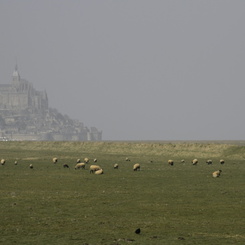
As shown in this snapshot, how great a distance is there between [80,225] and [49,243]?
3882 mm

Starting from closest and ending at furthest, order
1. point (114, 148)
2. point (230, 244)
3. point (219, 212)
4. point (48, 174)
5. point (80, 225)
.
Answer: point (230, 244) < point (80, 225) < point (219, 212) < point (48, 174) < point (114, 148)

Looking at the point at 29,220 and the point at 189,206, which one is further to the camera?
the point at 189,206

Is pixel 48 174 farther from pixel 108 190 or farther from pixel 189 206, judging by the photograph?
pixel 189 206

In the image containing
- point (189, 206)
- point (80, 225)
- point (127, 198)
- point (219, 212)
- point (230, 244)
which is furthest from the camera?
point (127, 198)

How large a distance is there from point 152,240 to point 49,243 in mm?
3775

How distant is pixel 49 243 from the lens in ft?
79.3

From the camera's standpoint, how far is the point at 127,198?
37.0 meters

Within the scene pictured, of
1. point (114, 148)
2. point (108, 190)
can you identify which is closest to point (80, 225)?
point (108, 190)

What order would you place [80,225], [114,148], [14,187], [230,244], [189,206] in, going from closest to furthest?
[230,244] < [80,225] < [189,206] < [14,187] < [114,148]

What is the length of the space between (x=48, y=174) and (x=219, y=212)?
27081 mm

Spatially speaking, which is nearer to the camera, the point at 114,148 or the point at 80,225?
the point at 80,225

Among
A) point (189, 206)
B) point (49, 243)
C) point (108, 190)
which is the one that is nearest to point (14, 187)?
point (108, 190)

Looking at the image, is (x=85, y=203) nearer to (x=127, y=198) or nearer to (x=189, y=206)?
(x=127, y=198)

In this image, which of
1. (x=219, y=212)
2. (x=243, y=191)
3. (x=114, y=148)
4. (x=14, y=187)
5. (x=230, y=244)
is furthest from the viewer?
(x=114, y=148)
